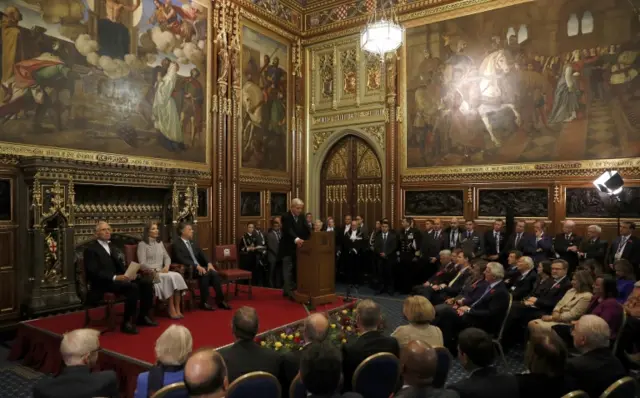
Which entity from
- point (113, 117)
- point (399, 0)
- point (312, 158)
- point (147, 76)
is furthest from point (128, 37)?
point (399, 0)

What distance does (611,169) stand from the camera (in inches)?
391

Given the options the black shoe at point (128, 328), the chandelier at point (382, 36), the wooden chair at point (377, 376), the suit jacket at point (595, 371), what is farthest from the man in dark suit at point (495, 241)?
the wooden chair at point (377, 376)

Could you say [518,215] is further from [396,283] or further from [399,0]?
[399,0]

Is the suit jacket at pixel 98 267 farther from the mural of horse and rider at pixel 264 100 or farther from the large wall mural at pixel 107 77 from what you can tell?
the mural of horse and rider at pixel 264 100

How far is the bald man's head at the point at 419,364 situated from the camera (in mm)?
2361

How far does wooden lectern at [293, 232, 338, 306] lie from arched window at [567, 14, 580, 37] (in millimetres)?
7726

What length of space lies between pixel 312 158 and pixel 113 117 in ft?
21.2

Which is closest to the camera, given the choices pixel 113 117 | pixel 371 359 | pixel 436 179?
pixel 371 359

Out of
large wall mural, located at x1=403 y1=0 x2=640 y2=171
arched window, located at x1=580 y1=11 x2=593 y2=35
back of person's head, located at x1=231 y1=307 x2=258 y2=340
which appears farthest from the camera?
arched window, located at x1=580 y1=11 x2=593 y2=35

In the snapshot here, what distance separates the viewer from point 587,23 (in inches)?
404

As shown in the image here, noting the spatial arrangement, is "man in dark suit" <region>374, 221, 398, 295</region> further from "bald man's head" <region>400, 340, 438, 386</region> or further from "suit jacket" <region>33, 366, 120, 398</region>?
"suit jacket" <region>33, 366, 120, 398</region>

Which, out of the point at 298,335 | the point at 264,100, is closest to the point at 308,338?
the point at 298,335

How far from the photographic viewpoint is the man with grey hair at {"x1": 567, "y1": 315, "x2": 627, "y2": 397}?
9.84ft

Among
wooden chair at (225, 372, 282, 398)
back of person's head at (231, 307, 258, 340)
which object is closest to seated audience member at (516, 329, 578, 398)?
wooden chair at (225, 372, 282, 398)
